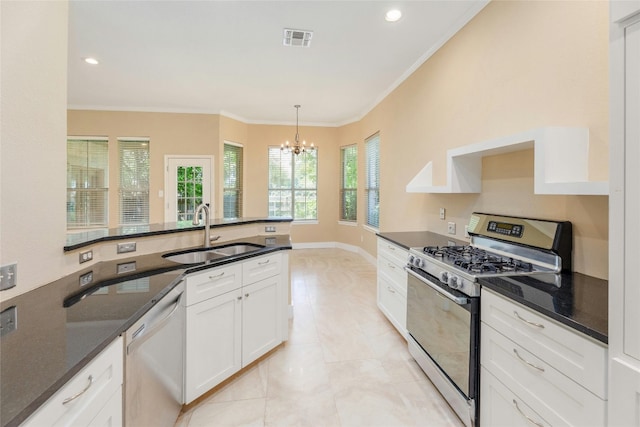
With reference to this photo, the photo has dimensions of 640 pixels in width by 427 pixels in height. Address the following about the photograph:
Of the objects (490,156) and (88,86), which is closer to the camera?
(490,156)

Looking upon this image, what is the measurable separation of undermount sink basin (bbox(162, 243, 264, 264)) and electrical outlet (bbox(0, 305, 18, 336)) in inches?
39.2

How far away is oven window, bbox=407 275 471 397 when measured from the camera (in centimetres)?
174

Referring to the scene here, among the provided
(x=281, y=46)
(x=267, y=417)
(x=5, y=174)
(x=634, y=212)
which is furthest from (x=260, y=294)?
(x=281, y=46)

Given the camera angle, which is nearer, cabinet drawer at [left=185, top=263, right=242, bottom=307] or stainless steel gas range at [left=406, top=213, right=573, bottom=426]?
stainless steel gas range at [left=406, top=213, right=573, bottom=426]

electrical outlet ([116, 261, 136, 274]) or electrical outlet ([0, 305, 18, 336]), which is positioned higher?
electrical outlet ([116, 261, 136, 274])

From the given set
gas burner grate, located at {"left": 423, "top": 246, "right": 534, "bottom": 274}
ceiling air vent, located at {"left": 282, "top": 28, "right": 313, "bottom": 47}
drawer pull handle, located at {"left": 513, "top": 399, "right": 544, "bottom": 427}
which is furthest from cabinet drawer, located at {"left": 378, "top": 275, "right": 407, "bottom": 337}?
ceiling air vent, located at {"left": 282, "top": 28, "right": 313, "bottom": 47}

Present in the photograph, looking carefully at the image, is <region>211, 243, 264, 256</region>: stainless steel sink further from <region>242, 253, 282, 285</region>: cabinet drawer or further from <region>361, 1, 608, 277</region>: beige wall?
<region>361, 1, 608, 277</region>: beige wall

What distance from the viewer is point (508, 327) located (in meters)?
1.46

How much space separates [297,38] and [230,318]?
117 inches

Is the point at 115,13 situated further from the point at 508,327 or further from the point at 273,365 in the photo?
the point at 508,327

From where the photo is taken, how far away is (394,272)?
2885mm

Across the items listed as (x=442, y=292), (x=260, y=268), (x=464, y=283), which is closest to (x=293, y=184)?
(x=260, y=268)

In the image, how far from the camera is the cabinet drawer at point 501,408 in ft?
4.42

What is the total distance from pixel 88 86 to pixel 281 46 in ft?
11.7
